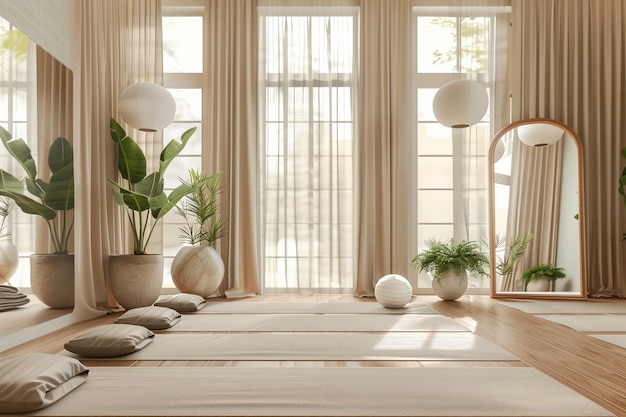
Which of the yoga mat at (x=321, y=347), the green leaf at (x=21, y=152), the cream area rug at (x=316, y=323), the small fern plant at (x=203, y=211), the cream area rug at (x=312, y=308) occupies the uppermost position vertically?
the green leaf at (x=21, y=152)

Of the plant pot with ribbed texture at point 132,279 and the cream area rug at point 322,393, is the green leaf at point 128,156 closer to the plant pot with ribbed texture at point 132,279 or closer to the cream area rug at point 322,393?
the plant pot with ribbed texture at point 132,279

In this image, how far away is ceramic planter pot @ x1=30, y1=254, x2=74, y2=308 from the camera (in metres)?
2.92

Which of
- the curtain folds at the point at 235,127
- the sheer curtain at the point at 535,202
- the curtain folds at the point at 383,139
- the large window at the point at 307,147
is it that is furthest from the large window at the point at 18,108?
the sheer curtain at the point at 535,202

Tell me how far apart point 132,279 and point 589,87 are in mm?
4400

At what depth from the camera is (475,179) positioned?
480 cm

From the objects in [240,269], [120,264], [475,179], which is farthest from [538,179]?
[120,264]

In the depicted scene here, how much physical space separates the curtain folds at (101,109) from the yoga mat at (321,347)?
4.10 ft

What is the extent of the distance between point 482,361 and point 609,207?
329 centimetres

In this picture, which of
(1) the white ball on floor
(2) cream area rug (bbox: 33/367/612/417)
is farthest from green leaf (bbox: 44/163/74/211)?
(1) the white ball on floor

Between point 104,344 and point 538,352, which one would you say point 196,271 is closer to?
point 104,344

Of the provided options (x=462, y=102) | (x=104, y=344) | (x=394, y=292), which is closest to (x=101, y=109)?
→ (x=104, y=344)

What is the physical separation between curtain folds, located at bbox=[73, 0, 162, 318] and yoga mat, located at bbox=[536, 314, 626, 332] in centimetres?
310

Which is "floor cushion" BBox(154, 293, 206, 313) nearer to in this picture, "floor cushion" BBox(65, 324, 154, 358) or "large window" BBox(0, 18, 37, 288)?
"large window" BBox(0, 18, 37, 288)

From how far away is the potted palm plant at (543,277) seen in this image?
453cm
